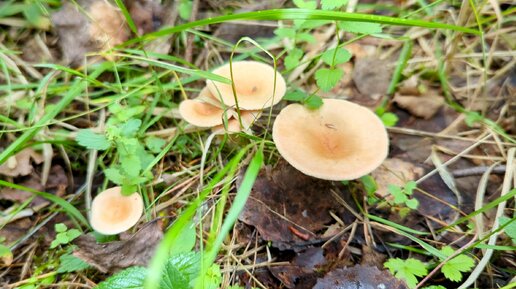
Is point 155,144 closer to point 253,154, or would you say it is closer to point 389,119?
point 253,154

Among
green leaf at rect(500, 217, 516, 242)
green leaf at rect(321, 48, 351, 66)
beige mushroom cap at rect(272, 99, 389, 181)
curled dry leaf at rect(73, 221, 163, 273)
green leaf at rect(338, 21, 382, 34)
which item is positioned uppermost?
green leaf at rect(338, 21, 382, 34)

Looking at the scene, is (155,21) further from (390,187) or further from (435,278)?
(435,278)

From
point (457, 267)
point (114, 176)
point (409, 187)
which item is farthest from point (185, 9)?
point (457, 267)

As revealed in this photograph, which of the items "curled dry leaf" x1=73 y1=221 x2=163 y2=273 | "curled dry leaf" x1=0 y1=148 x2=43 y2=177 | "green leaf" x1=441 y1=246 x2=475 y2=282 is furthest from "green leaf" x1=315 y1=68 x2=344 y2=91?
"curled dry leaf" x1=0 y1=148 x2=43 y2=177

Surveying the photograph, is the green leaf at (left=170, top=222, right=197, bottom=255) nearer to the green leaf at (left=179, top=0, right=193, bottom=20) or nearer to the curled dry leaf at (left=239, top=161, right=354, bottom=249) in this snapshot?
the curled dry leaf at (left=239, top=161, right=354, bottom=249)

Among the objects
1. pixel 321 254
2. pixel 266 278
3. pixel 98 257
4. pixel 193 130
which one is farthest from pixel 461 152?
pixel 98 257

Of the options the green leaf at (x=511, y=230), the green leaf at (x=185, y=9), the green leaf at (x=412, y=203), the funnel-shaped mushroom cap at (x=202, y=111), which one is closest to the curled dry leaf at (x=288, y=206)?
the green leaf at (x=412, y=203)
